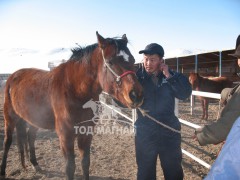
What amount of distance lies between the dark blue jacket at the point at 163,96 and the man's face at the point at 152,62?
8 centimetres

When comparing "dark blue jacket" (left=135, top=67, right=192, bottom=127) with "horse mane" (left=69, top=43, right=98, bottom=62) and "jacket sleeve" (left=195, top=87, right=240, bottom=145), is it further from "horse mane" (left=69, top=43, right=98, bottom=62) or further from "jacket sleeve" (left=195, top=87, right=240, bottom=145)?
"horse mane" (left=69, top=43, right=98, bottom=62)

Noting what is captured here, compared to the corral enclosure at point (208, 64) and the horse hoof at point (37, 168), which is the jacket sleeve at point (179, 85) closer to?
the horse hoof at point (37, 168)

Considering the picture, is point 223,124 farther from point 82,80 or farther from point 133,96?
point 82,80

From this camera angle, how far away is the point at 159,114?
206 cm

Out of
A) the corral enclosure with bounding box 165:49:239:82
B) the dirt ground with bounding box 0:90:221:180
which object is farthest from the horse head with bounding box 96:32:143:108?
the corral enclosure with bounding box 165:49:239:82

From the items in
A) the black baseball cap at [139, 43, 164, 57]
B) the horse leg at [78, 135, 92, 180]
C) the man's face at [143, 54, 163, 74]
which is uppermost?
the black baseball cap at [139, 43, 164, 57]

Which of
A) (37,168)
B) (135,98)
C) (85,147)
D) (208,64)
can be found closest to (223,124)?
(135,98)

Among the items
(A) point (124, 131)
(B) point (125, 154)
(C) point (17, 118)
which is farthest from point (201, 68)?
(C) point (17, 118)

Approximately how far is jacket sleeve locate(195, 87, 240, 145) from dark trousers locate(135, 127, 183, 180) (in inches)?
17.6

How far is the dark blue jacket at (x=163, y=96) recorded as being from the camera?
2.02 metres

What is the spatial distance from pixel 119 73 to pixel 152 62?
1.13 ft

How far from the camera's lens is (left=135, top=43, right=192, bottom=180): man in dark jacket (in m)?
2.03

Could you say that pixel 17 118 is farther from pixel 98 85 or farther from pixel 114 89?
pixel 114 89

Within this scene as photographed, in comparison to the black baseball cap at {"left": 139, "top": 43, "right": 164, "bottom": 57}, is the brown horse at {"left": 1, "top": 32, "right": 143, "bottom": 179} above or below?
below
